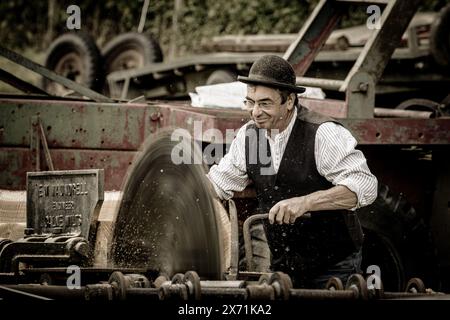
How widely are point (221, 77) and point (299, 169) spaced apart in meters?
5.13

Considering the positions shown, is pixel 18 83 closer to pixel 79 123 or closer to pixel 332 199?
pixel 79 123

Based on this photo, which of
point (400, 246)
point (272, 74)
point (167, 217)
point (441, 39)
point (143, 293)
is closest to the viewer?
point (143, 293)

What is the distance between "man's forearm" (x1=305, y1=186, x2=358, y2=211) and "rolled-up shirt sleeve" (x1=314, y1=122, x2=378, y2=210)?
28mm

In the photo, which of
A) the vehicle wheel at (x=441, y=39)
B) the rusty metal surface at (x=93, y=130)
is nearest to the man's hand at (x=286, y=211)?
the rusty metal surface at (x=93, y=130)

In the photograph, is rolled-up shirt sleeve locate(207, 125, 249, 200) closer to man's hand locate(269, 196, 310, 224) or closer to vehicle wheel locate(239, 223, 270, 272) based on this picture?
vehicle wheel locate(239, 223, 270, 272)

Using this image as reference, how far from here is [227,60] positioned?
10555 millimetres

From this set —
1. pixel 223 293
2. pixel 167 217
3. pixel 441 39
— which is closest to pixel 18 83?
pixel 167 217

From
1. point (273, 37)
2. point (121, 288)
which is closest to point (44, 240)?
point (121, 288)

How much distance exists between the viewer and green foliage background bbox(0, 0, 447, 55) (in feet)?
56.7

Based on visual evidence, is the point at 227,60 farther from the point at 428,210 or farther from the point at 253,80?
the point at 253,80

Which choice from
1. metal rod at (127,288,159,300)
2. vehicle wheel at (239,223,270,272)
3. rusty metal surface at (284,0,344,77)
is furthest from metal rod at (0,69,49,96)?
metal rod at (127,288,159,300)

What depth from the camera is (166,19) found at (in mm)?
19703

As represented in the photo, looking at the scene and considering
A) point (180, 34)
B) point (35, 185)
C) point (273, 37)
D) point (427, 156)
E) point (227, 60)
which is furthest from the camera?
point (180, 34)

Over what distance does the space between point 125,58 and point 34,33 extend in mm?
9398
